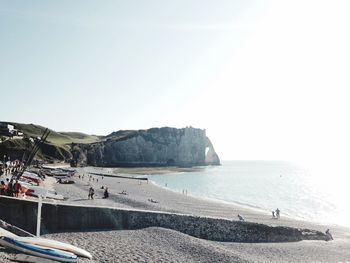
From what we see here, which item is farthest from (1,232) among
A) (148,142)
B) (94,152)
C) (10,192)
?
(148,142)

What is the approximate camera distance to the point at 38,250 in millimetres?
14602

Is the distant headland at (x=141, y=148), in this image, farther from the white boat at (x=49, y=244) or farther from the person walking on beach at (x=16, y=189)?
the white boat at (x=49, y=244)

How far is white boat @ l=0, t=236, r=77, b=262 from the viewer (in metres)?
14.3

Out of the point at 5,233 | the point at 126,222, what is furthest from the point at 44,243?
the point at 126,222

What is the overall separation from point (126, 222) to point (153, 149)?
131m

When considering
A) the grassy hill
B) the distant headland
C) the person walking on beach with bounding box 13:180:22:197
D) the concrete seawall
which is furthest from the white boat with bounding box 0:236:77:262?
the distant headland

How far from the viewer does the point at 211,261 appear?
61.2 feet

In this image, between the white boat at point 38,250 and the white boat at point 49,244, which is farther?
the white boat at point 49,244

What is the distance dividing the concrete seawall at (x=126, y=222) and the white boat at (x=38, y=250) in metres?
5.62

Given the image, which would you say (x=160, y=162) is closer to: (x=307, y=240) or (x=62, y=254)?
(x=307, y=240)

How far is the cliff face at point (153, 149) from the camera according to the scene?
144 meters

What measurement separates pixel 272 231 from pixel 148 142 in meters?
128

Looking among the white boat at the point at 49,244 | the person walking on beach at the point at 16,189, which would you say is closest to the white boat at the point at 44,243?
the white boat at the point at 49,244

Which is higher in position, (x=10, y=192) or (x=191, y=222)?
(x=10, y=192)
